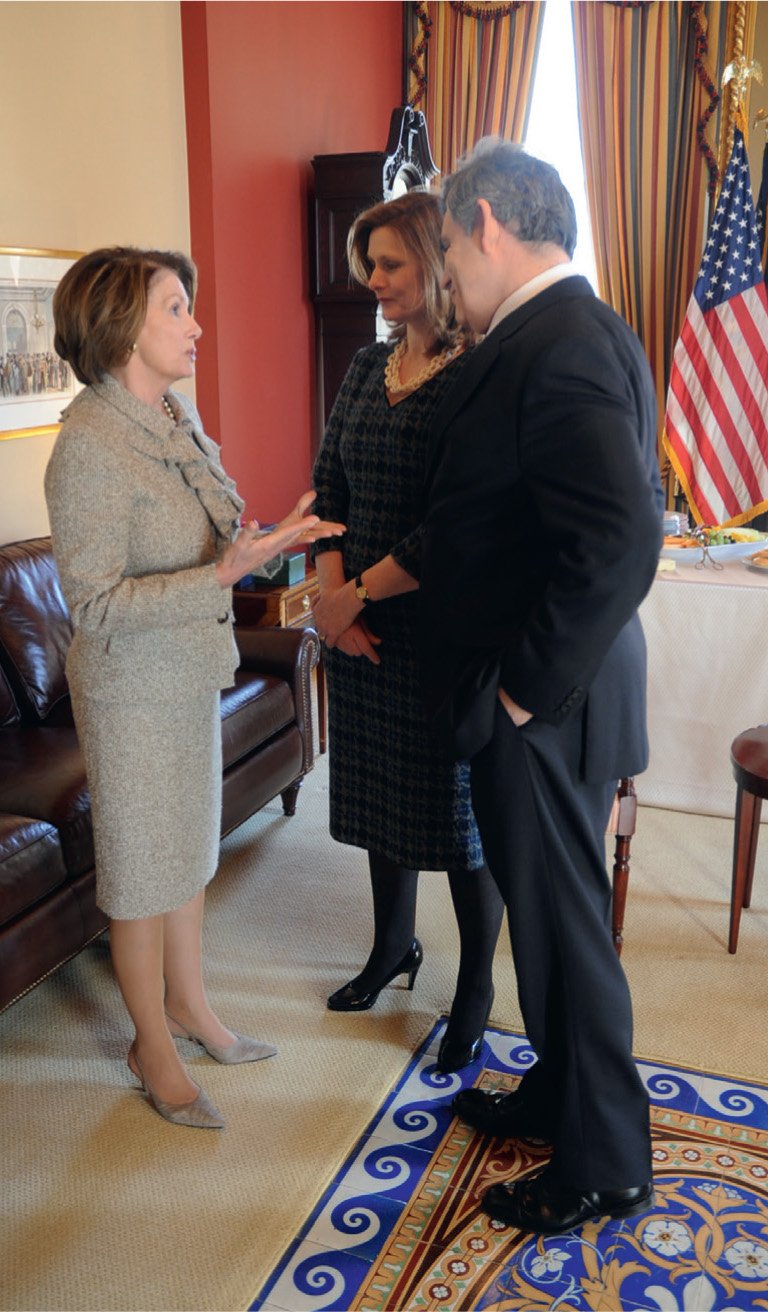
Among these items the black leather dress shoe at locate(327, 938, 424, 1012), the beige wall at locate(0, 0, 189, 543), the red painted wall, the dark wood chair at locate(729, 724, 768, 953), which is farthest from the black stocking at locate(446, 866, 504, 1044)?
the red painted wall

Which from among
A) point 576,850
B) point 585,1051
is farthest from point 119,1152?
point 576,850

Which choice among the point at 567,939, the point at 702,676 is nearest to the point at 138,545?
the point at 567,939

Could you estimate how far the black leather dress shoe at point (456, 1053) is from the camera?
2.13 metres

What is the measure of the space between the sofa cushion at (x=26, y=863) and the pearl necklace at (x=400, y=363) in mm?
1159

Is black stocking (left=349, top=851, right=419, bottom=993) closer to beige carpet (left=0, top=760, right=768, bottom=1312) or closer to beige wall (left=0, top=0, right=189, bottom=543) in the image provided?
beige carpet (left=0, top=760, right=768, bottom=1312)

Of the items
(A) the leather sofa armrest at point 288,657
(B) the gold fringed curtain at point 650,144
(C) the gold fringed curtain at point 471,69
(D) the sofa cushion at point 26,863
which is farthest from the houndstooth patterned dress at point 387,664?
(C) the gold fringed curtain at point 471,69

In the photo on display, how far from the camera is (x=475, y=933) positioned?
6.84ft

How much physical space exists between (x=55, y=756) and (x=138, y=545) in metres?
0.94

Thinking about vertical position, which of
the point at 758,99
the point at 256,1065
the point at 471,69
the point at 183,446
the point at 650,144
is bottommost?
the point at 256,1065

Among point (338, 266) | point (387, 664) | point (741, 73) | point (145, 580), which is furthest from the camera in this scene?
point (338, 266)

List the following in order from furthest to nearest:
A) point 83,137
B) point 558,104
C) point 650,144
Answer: point 558,104
point 650,144
point 83,137

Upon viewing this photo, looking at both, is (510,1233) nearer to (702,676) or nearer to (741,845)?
(741,845)

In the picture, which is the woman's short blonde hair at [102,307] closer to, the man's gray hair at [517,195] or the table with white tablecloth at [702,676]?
the man's gray hair at [517,195]

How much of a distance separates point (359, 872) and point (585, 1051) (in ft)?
4.76
